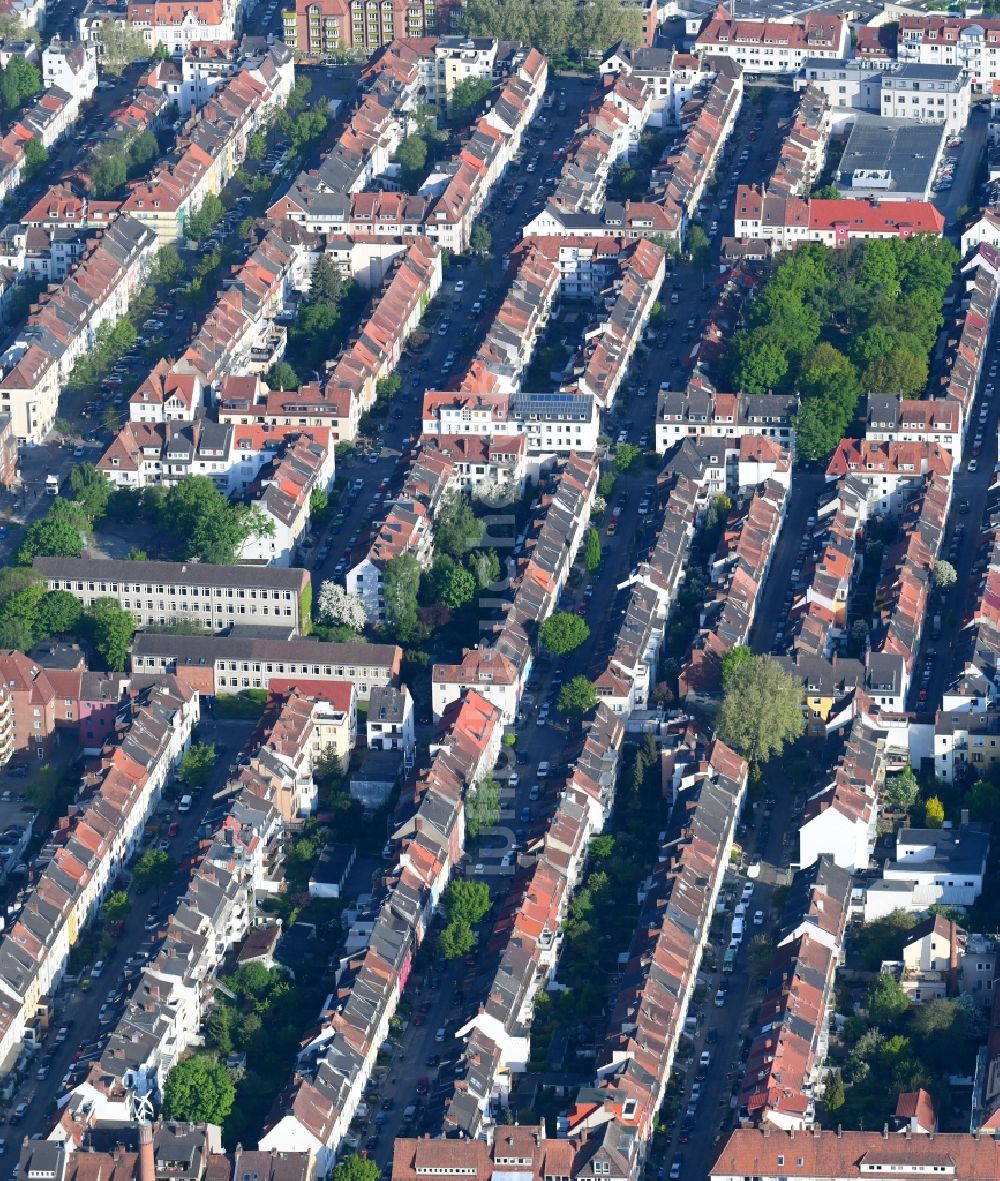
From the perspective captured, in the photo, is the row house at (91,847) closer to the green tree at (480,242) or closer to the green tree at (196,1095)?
the green tree at (196,1095)

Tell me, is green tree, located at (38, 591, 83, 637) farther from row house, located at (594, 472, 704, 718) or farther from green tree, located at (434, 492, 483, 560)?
row house, located at (594, 472, 704, 718)

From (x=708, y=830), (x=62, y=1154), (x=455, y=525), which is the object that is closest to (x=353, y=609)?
(x=455, y=525)

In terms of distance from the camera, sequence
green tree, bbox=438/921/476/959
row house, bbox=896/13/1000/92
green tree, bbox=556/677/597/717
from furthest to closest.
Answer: row house, bbox=896/13/1000/92, green tree, bbox=556/677/597/717, green tree, bbox=438/921/476/959

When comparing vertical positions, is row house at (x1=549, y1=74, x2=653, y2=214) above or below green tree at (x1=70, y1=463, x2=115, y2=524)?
below

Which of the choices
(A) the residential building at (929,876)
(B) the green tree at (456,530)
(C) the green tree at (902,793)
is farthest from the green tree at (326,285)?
(A) the residential building at (929,876)

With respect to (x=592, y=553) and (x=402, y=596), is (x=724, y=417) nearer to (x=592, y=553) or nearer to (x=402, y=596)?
(x=592, y=553)

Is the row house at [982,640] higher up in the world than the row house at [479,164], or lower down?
higher up

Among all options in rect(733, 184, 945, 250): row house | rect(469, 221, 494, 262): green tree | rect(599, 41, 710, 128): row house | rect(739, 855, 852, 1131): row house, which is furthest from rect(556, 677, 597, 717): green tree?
rect(599, 41, 710, 128): row house
